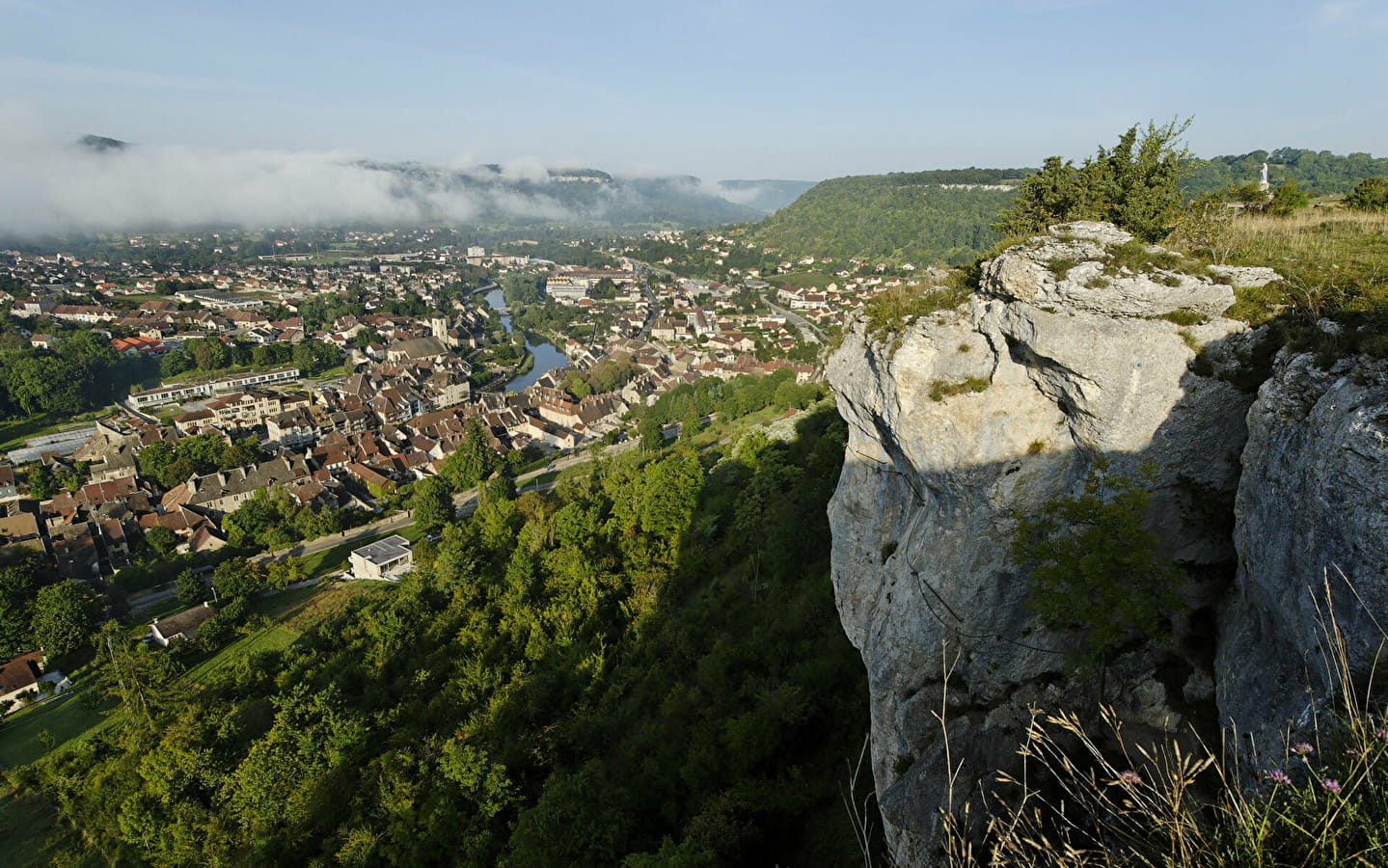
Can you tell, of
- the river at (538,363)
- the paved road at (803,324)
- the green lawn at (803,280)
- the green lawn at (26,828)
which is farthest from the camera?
the green lawn at (803,280)

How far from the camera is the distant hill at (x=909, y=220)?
139500mm

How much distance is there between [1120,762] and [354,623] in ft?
90.1

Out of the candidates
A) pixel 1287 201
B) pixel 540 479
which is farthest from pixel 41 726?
pixel 1287 201

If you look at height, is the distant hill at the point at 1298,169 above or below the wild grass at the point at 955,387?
above

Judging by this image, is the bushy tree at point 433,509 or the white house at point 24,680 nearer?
the white house at point 24,680

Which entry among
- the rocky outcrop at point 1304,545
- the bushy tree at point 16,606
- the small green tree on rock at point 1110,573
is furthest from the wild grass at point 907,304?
the bushy tree at point 16,606


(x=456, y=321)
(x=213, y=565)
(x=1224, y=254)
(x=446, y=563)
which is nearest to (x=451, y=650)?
(x=446, y=563)

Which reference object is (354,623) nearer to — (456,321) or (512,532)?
(512,532)

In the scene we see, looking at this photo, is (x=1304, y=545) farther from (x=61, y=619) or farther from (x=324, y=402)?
(x=324, y=402)

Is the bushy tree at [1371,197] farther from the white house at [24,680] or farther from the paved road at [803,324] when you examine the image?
the paved road at [803,324]

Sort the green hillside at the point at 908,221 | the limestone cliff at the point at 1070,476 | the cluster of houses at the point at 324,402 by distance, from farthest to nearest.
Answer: the green hillside at the point at 908,221
the cluster of houses at the point at 324,402
the limestone cliff at the point at 1070,476

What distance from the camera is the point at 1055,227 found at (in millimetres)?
11422

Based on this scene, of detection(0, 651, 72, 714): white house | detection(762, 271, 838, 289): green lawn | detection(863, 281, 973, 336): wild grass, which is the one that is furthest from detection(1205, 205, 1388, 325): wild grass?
detection(762, 271, 838, 289): green lawn

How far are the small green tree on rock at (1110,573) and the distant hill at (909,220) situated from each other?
121239 mm
